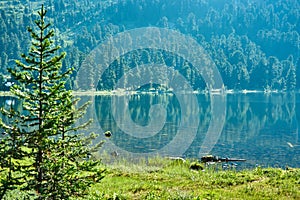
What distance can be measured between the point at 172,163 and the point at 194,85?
5924 inches

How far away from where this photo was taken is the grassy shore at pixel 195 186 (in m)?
15.8

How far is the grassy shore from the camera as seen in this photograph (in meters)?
15.8

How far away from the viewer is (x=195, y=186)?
730 inches

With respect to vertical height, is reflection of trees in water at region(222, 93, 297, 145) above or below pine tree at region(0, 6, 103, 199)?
below

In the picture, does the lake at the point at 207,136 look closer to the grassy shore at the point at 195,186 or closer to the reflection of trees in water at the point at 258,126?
the reflection of trees in water at the point at 258,126

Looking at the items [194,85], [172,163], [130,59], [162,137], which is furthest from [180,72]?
[172,163]

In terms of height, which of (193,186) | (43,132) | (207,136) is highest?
(43,132)

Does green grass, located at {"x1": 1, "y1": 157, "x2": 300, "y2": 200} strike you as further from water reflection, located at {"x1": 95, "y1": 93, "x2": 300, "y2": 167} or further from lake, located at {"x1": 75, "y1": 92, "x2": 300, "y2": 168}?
water reflection, located at {"x1": 95, "y1": 93, "x2": 300, "y2": 167}

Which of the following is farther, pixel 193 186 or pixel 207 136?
pixel 207 136

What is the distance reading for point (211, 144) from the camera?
144ft

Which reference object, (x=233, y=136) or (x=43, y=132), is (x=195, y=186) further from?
(x=233, y=136)

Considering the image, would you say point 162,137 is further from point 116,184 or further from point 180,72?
point 180,72

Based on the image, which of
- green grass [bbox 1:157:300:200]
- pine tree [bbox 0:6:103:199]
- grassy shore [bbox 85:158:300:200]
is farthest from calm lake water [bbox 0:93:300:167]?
pine tree [bbox 0:6:103:199]

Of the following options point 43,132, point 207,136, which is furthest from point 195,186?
point 207,136
